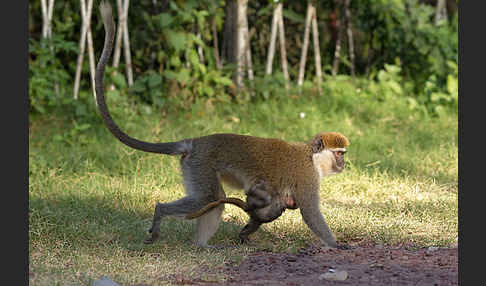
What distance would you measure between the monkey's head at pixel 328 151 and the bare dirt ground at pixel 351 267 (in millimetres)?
705

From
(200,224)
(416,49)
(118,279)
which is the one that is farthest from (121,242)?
(416,49)

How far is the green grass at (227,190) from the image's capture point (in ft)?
18.0

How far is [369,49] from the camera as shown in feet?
38.7

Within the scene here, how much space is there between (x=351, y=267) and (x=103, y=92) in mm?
2337

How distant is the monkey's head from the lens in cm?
603

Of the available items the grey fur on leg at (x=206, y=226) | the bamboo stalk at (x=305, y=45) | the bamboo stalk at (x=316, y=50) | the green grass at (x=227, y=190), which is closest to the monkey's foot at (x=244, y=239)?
the green grass at (x=227, y=190)

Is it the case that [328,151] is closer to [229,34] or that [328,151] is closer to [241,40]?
[241,40]

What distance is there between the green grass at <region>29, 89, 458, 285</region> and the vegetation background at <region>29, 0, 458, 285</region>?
23mm

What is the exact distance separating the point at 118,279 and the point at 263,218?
1453 mm

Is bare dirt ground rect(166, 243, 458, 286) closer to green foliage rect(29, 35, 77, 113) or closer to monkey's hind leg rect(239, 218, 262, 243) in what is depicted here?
monkey's hind leg rect(239, 218, 262, 243)

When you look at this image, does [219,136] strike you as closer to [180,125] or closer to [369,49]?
[180,125]

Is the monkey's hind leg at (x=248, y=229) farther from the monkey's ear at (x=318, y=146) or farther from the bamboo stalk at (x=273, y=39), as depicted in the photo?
the bamboo stalk at (x=273, y=39)

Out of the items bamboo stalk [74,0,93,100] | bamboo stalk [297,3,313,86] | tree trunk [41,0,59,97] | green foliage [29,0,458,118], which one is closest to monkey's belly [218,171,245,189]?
green foliage [29,0,458,118]

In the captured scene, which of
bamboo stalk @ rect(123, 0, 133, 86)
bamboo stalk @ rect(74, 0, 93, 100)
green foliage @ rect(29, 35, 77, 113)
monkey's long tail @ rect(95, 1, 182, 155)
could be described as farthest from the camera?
bamboo stalk @ rect(123, 0, 133, 86)
